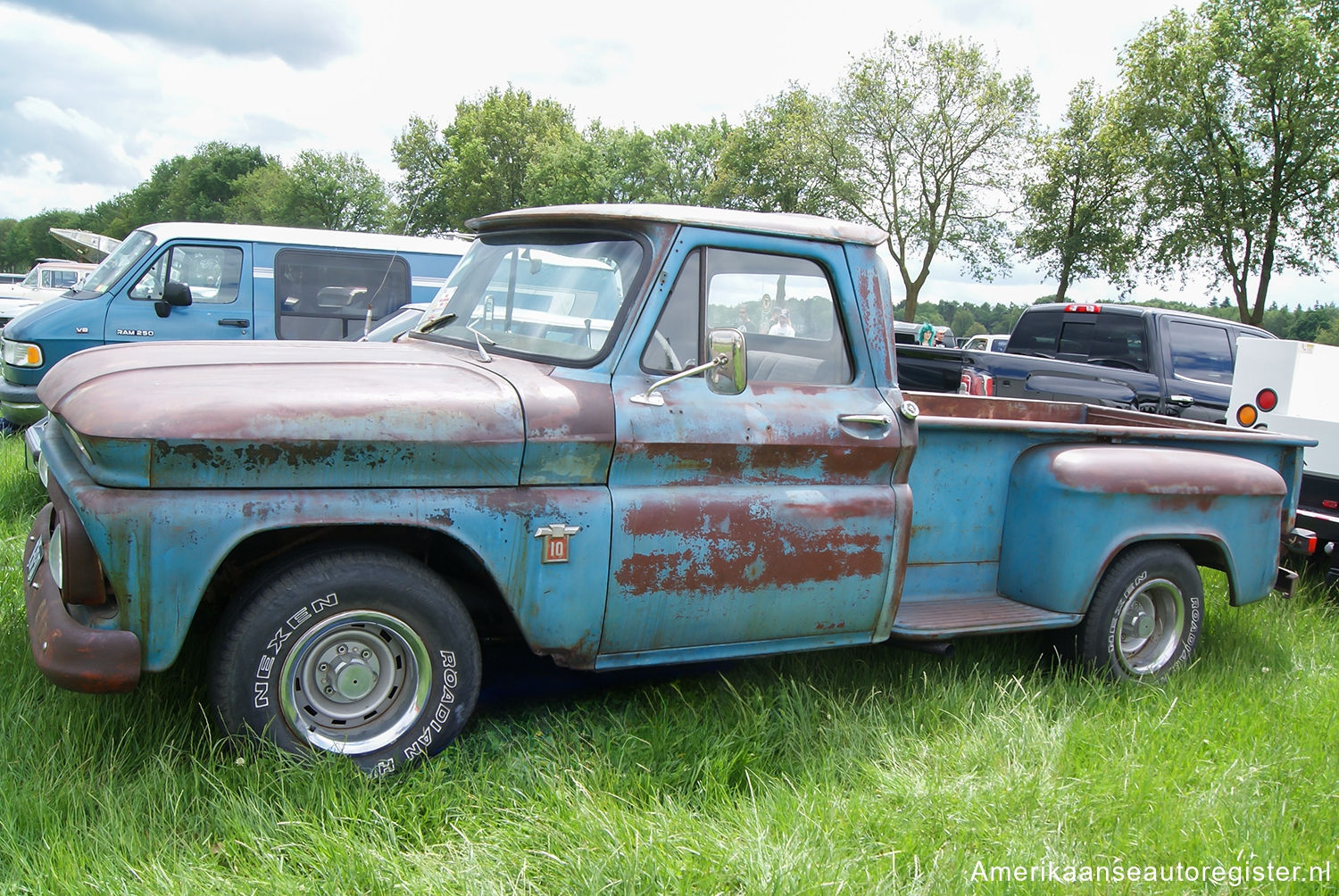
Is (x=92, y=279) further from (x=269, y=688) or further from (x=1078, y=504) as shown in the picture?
(x=1078, y=504)

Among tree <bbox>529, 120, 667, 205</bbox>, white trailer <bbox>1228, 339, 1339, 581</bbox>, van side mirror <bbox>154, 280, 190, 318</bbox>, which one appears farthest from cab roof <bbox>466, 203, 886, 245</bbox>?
tree <bbox>529, 120, 667, 205</bbox>

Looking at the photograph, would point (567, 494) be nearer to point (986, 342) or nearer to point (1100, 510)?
point (1100, 510)

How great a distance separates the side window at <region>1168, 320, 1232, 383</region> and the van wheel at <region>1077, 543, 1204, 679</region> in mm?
5725

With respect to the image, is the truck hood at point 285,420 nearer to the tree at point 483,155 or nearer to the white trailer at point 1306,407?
the white trailer at point 1306,407

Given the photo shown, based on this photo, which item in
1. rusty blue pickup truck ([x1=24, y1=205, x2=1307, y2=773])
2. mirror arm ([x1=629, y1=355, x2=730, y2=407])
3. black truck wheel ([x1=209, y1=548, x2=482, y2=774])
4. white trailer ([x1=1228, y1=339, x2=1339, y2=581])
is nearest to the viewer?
rusty blue pickup truck ([x1=24, y1=205, x2=1307, y2=773])

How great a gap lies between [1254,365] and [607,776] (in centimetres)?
517

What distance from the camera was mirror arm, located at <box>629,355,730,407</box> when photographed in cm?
326

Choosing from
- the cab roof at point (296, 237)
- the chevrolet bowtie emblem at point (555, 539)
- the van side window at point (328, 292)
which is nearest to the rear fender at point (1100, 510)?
the chevrolet bowtie emblem at point (555, 539)

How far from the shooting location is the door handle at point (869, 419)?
3.60m

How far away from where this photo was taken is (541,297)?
A: 12.0 ft

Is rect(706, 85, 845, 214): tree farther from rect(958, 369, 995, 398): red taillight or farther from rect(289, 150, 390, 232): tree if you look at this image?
rect(958, 369, 995, 398): red taillight

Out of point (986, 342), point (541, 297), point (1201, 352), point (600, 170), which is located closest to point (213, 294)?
point (541, 297)

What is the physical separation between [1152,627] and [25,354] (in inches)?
351

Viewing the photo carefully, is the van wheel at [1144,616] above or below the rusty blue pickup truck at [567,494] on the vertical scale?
below
